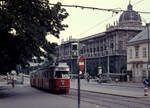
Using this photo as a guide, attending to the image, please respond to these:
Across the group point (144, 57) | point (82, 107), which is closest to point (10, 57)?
point (82, 107)

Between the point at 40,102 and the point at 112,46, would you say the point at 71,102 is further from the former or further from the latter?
the point at 112,46

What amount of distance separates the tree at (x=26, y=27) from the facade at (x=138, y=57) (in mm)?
37386

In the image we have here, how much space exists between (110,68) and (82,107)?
2952 inches

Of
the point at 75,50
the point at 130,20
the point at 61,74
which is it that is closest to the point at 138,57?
the point at 130,20

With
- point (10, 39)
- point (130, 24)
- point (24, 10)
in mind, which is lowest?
point (10, 39)

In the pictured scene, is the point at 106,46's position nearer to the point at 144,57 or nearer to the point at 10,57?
the point at 144,57

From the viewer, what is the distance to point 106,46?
342 ft

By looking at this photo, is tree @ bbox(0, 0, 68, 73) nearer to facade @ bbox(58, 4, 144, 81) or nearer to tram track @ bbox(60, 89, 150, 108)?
tram track @ bbox(60, 89, 150, 108)

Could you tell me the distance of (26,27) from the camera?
2948 centimetres

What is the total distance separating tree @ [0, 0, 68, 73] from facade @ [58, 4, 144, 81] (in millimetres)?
53151

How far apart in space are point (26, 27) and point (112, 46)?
241 ft

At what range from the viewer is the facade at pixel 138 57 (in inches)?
2680

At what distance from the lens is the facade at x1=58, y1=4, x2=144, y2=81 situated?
311 ft

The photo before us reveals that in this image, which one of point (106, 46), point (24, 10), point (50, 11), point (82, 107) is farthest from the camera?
point (106, 46)
